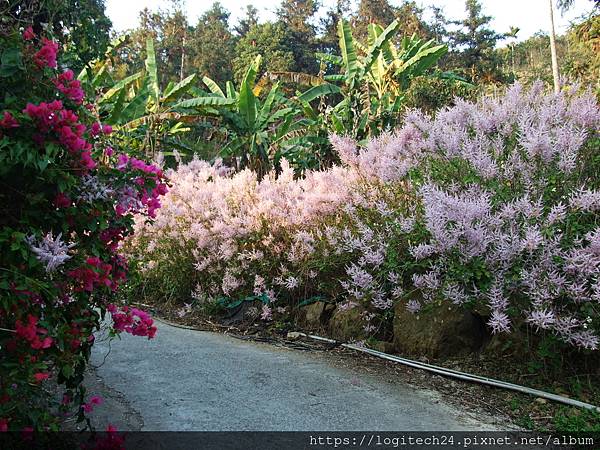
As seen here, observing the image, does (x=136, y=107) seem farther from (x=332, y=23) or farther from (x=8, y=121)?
(x=332, y=23)

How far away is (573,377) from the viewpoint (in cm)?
350

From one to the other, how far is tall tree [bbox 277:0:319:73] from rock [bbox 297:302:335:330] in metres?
32.7

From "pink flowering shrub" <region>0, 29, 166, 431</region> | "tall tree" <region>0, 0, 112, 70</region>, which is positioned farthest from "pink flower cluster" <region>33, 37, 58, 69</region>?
"tall tree" <region>0, 0, 112, 70</region>

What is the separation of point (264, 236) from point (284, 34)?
33.9m

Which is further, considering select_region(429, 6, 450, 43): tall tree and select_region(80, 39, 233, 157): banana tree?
select_region(429, 6, 450, 43): tall tree

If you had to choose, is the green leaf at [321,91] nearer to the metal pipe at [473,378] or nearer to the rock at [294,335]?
the rock at [294,335]

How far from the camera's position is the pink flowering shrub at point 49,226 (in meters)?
1.80

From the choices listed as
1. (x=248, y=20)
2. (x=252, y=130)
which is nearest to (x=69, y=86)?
(x=252, y=130)

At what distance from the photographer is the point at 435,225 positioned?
10.6ft

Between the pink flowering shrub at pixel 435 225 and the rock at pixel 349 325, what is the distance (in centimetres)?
10

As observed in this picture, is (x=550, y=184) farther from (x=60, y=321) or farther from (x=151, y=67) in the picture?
(x=151, y=67)

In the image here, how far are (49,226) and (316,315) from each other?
324 centimetres

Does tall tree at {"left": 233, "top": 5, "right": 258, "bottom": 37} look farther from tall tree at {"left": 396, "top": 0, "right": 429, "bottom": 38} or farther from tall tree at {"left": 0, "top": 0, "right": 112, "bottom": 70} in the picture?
tall tree at {"left": 0, "top": 0, "right": 112, "bottom": 70}

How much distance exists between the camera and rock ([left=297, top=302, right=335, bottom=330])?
16.3 feet
